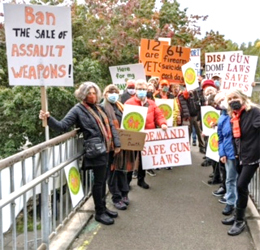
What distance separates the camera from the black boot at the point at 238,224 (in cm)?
452

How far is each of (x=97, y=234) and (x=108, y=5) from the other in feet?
41.2

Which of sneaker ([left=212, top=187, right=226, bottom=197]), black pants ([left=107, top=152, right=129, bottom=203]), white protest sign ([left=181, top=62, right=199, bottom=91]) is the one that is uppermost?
white protest sign ([left=181, top=62, right=199, bottom=91])

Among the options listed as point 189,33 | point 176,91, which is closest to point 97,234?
point 176,91

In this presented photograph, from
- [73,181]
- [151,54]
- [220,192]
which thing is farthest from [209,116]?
[73,181]

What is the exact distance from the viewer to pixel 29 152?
3316mm

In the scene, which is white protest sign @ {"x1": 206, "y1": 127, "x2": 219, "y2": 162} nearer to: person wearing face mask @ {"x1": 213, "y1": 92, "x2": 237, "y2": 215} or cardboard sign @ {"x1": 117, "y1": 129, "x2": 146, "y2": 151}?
person wearing face mask @ {"x1": 213, "y1": 92, "x2": 237, "y2": 215}

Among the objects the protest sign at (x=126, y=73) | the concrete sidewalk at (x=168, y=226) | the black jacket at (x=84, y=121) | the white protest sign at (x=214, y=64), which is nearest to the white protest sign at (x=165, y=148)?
the concrete sidewalk at (x=168, y=226)

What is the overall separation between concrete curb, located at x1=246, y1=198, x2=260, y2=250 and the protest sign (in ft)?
13.8

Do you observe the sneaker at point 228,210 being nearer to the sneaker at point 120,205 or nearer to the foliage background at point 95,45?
the sneaker at point 120,205

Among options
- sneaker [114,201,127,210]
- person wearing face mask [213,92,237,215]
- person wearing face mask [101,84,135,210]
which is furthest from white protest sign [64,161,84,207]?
person wearing face mask [213,92,237,215]

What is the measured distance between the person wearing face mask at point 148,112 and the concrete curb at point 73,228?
1.23 metres

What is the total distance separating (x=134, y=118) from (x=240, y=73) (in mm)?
3109

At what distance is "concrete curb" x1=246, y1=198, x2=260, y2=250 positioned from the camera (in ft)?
14.1

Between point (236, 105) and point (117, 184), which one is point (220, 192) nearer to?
point (117, 184)
